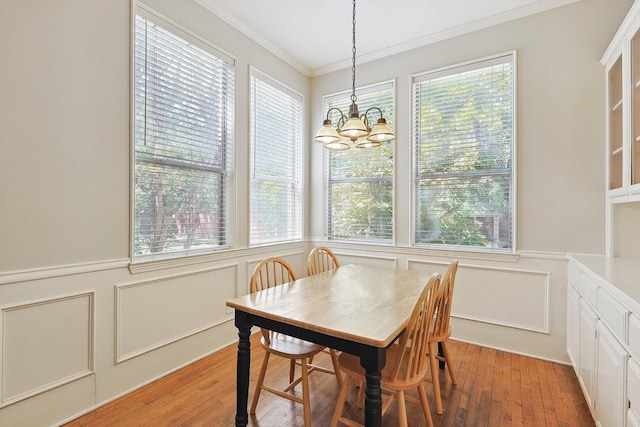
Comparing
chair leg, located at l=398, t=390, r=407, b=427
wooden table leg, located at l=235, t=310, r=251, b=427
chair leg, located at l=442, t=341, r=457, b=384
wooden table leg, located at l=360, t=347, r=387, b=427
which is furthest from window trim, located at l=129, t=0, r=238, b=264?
chair leg, located at l=442, t=341, r=457, b=384

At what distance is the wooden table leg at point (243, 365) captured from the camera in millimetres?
1720

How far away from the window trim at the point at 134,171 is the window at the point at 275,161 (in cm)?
27

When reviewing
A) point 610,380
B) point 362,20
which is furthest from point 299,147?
point 610,380

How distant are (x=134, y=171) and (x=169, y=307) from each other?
1.09 metres

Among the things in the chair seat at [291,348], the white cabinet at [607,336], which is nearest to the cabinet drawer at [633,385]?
the white cabinet at [607,336]

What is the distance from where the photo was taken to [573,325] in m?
2.33

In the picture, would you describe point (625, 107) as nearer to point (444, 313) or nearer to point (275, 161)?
point (444, 313)

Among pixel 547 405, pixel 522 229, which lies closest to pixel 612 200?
pixel 522 229

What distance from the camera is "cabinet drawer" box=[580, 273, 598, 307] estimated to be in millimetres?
1800

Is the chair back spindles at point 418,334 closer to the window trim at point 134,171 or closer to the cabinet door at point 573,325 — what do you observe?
the cabinet door at point 573,325

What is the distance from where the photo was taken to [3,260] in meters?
1.64

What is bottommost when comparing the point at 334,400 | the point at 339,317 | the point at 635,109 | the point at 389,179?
the point at 334,400

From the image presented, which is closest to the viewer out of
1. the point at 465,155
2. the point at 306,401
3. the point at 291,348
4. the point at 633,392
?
the point at 633,392

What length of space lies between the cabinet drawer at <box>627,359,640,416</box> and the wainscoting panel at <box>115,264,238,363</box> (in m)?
2.75
